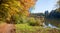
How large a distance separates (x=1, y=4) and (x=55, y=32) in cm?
484

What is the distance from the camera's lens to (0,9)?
1420 centimetres

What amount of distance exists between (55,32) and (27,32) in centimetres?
193

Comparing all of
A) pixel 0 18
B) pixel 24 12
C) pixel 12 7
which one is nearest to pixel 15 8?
pixel 12 7


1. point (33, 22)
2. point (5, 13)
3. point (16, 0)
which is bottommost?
point (33, 22)

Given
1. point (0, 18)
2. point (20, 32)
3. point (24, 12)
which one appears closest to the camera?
point (20, 32)

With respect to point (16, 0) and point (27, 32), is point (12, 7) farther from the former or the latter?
point (27, 32)

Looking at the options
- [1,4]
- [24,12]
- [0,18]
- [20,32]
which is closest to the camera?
[20,32]

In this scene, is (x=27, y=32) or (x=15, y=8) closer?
(x=27, y=32)

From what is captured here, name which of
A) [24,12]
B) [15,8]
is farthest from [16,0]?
[24,12]

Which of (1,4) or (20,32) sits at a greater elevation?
(1,4)

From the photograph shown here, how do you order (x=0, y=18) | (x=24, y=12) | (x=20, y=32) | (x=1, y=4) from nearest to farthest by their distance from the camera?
(x=20, y=32), (x=1, y=4), (x=0, y=18), (x=24, y=12)

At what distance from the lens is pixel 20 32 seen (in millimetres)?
11234

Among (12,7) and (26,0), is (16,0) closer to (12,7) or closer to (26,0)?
(12,7)

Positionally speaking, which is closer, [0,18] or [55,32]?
[55,32]
